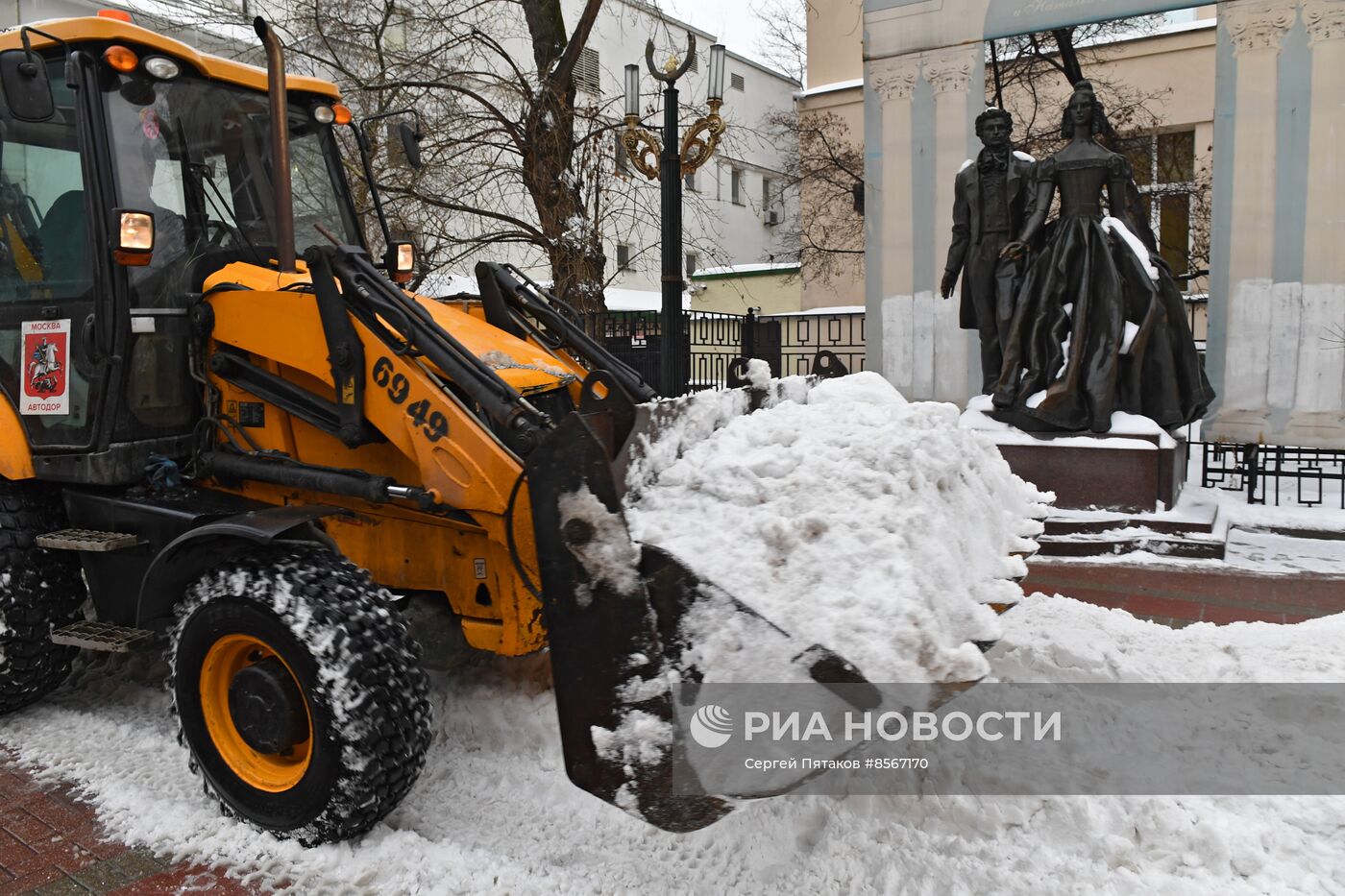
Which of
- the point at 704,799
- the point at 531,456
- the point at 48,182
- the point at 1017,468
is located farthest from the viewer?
the point at 1017,468

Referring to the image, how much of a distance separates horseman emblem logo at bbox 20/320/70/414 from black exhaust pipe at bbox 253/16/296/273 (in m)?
0.90

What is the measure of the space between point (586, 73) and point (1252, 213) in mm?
8161

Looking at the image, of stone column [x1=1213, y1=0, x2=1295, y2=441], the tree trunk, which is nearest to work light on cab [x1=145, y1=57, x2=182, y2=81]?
the tree trunk

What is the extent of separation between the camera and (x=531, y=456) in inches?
111

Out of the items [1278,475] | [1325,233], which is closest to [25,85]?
[1278,475]

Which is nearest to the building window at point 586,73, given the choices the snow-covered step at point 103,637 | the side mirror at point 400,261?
the side mirror at point 400,261

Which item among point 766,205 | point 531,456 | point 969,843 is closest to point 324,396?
point 531,456

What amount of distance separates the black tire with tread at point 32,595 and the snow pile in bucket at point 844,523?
2684 millimetres

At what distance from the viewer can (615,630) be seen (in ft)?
8.88

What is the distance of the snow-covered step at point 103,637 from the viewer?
3639 mm

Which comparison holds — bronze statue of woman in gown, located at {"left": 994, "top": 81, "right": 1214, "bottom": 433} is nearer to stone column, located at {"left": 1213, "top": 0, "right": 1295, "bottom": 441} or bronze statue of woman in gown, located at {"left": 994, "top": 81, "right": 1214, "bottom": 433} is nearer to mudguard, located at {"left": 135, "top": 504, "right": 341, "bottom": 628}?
stone column, located at {"left": 1213, "top": 0, "right": 1295, "bottom": 441}

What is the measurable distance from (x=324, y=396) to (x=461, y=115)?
30.0 feet

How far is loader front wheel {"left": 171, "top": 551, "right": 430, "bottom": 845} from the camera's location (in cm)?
295

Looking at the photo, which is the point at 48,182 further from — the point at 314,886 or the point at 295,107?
the point at 314,886
